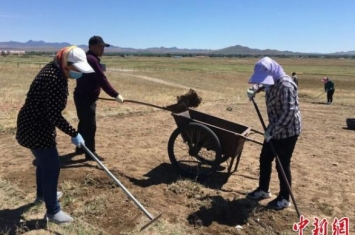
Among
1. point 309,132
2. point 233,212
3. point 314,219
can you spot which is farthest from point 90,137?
point 309,132

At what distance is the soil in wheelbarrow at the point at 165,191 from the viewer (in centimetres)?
→ 473

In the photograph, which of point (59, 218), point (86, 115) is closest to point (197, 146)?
point (86, 115)

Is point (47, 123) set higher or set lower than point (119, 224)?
higher

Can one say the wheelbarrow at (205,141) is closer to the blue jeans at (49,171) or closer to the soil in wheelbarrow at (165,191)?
the soil in wheelbarrow at (165,191)

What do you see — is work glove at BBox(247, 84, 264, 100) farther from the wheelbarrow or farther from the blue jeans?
the blue jeans

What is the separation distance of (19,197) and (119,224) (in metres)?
1.62

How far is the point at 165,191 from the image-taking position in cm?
561

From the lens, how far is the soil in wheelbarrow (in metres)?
4.73

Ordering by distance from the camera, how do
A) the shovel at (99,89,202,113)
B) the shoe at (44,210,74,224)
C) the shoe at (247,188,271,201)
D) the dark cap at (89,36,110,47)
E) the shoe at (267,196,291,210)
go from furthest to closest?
the shovel at (99,89,202,113) < the dark cap at (89,36,110,47) < the shoe at (247,188,271,201) < the shoe at (267,196,291,210) < the shoe at (44,210,74,224)

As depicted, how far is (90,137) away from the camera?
683 cm

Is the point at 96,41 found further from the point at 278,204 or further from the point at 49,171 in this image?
the point at 278,204

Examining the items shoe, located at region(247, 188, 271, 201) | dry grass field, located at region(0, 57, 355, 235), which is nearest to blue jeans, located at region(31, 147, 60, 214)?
dry grass field, located at region(0, 57, 355, 235)

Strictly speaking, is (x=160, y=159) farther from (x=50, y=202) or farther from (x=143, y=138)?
(x=50, y=202)

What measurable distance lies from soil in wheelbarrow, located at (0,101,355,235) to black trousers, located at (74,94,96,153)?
512 mm
